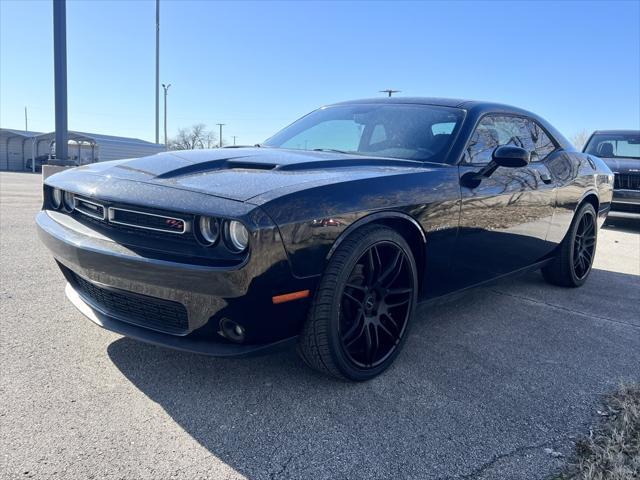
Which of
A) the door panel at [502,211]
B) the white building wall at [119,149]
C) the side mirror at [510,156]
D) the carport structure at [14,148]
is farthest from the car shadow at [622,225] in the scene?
the carport structure at [14,148]

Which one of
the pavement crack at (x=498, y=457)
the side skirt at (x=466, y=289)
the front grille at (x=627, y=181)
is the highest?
the front grille at (x=627, y=181)

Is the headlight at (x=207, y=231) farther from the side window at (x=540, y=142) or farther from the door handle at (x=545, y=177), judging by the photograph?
the side window at (x=540, y=142)

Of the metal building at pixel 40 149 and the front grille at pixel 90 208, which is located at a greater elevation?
the metal building at pixel 40 149

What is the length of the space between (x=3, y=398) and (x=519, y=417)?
221 centimetres

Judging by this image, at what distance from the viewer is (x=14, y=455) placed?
176cm

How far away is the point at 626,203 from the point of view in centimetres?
896

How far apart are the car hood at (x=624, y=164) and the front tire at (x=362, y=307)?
27.1ft

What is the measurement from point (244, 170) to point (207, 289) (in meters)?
0.73

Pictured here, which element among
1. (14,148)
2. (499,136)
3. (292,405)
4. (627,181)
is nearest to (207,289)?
(292,405)

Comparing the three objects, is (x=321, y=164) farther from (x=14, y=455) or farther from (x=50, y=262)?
(x=50, y=262)

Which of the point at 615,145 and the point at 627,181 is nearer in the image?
the point at 627,181

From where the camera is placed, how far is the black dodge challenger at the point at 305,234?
198 cm

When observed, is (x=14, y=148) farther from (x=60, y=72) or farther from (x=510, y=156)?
(x=510, y=156)

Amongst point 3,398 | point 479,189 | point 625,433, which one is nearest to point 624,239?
point 479,189
